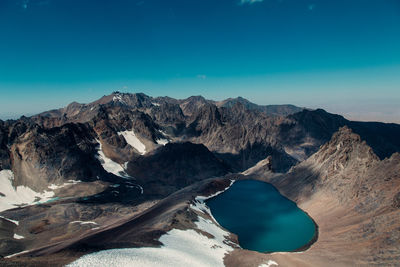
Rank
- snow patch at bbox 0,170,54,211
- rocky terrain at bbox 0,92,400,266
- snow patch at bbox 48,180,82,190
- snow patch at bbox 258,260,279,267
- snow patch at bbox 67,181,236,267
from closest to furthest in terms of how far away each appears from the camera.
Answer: snow patch at bbox 67,181,236,267, snow patch at bbox 258,260,279,267, rocky terrain at bbox 0,92,400,266, snow patch at bbox 0,170,54,211, snow patch at bbox 48,180,82,190

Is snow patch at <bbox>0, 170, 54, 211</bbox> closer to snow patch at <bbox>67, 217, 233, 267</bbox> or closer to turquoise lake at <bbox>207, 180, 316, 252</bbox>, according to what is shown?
turquoise lake at <bbox>207, 180, 316, 252</bbox>

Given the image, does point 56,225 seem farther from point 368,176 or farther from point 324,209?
point 368,176

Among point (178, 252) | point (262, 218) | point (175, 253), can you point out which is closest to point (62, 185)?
point (262, 218)

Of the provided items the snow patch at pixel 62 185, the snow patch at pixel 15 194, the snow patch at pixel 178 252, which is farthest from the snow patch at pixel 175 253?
the snow patch at pixel 62 185

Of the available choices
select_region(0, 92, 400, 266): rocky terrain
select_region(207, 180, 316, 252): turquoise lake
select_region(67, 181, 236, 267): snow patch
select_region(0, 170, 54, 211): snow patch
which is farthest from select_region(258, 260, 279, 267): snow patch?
select_region(0, 170, 54, 211): snow patch

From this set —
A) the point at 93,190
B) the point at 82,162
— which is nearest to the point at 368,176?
the point at 93,190

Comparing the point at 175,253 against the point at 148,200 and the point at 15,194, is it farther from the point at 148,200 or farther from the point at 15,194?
the point at 15,194
